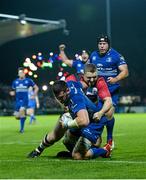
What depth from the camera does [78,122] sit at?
9.23 metres

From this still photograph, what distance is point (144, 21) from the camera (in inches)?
2188

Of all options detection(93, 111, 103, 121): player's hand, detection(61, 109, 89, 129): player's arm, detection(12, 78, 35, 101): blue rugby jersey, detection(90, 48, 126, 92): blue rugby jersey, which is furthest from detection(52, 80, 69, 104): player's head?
detection(12, 78, 35, 101): blue rugby jersey

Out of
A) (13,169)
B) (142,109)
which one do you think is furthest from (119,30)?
(13,169)

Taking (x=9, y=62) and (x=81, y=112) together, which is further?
(x=9, y=62)

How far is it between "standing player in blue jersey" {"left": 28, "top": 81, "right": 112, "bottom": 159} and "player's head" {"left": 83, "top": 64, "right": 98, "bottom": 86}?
10.9 inches

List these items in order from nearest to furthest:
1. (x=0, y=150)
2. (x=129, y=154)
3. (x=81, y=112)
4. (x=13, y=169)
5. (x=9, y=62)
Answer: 1. (x=13, y=169)
2. (x=81, y=112)
3. (x=129, y=154)
4. (x=0, y=150)
5. (x=9, y=62)

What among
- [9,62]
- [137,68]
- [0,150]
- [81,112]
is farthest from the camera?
[137,68]

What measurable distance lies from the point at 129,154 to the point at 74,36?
45.5 metres

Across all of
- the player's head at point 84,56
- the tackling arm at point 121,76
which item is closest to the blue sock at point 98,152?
the tackling arm at point 121,76

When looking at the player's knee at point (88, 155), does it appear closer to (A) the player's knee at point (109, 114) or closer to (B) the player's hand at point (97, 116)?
(B) the player's hand at point (97, 116)

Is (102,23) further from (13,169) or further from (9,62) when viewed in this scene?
(13,169)

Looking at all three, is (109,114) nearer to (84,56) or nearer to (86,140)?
(86,140)

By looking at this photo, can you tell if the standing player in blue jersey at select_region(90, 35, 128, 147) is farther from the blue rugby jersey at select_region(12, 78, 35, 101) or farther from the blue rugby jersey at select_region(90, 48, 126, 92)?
the blue rugby jersey at select_region(12, 78, 35, 101)

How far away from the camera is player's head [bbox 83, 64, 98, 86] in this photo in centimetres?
980
